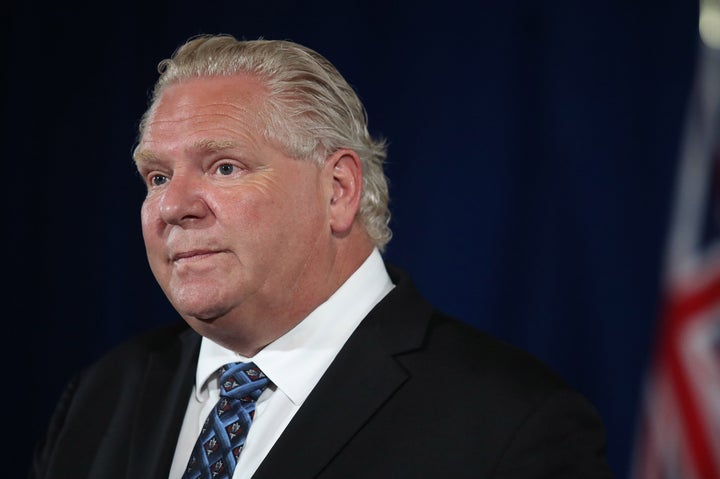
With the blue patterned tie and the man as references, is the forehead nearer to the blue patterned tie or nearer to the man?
the man

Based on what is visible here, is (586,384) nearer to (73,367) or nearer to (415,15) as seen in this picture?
(415,15)

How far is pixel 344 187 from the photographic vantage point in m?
1.84

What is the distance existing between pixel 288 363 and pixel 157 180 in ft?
1.37

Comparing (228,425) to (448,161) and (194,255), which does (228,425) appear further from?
(448,161)

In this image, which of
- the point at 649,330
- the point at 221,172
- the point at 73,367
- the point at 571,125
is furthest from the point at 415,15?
the point at 73,367

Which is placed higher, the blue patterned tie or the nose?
the nose

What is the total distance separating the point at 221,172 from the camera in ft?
5.59

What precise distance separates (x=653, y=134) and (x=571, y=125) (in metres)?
0.22

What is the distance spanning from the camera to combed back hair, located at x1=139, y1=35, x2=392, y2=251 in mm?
1753

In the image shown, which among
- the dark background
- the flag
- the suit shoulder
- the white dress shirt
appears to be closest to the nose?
the white dress shirt

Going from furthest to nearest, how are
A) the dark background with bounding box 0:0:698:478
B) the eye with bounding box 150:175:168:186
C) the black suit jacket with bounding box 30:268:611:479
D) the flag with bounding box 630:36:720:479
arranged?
the dark background with bounding box 0:0:698:478
the flag with bounding box 630:36:720:479
the eye with bounding box 150:175:168:186
the black suit jacket with bounding box 30:268:611:479

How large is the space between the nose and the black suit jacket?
357 mm

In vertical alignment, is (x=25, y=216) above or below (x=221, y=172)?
below

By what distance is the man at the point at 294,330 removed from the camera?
5.20 ft
